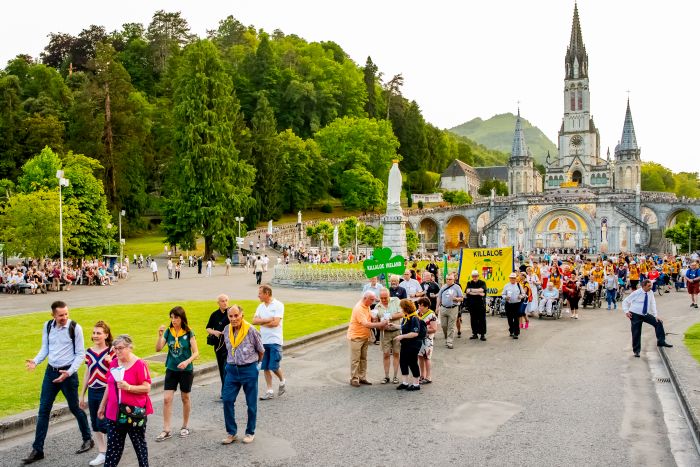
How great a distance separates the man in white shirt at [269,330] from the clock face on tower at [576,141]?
11660 cm

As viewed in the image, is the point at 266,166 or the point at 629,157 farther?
the point at 629,157

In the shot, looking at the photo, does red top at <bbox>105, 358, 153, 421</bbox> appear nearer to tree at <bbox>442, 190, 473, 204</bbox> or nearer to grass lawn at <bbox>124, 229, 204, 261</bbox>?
grass lawn at <bbox>124, 229, 204, 261</bbox>

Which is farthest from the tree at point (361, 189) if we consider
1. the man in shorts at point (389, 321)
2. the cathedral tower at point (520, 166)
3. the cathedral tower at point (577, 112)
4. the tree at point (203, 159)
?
the man in shorts at point (389, 321)

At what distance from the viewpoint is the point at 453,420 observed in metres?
8.48

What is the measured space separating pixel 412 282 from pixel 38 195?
26722 millimetres

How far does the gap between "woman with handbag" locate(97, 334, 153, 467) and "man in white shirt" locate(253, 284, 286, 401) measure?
131 inches

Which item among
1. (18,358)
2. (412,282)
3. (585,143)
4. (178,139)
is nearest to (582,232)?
(585,143)

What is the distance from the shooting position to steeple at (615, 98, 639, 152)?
10162 centimetres

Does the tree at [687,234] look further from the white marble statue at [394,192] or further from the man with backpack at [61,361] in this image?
the man with backpack at [61,361]

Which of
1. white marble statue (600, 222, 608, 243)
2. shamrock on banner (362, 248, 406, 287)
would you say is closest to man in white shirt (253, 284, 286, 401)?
shamrock on banner (362, 248, 406, 287)

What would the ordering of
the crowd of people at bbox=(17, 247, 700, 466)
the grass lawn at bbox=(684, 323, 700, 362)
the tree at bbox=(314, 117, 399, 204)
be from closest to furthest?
1. the crowd of people at bbox=(17, 247, 700, 466)
2. the grass lawn at bbox=(684, 323, 700, 362)
3. the tree at bbox=(314, 117, 399, 204)

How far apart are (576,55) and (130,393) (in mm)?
123978

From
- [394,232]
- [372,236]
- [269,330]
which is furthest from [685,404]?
[372,236]

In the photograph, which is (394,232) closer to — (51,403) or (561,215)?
(51,403)
